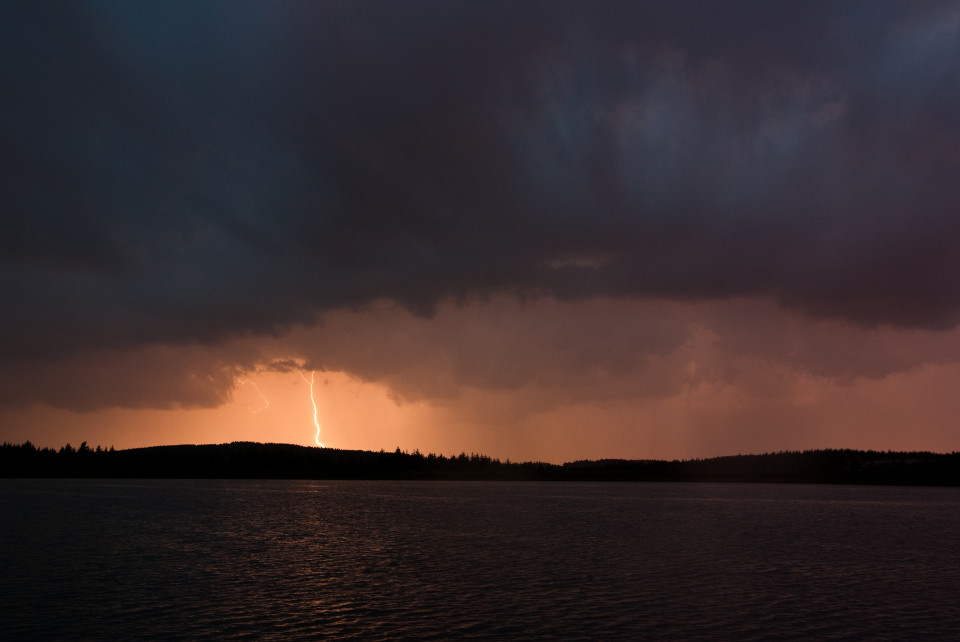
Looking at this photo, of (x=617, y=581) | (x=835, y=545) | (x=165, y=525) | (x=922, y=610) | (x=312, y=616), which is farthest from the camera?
(x=165, y=525)

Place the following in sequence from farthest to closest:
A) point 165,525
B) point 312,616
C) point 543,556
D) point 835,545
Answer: point 165,525 → point 835,545 → point 543,556 → point 312,616

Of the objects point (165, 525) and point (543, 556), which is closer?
point (543, 556)

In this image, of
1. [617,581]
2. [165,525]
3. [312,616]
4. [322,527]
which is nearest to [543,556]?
[617,581]

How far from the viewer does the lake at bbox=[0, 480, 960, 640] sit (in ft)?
124

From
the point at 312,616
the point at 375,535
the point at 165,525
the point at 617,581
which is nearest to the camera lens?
the point at 312,616

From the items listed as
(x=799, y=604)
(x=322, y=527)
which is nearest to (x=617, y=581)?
(x=799, y=604)

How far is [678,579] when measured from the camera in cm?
5431

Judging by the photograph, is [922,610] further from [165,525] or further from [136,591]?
[165,525]

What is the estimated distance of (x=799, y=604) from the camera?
45.4 meters

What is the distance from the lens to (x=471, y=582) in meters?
52.2

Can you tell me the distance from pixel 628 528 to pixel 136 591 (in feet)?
227

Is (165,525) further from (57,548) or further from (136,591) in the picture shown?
(136,591)

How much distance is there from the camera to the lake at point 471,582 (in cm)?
3784

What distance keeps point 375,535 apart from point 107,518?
49.1 m
